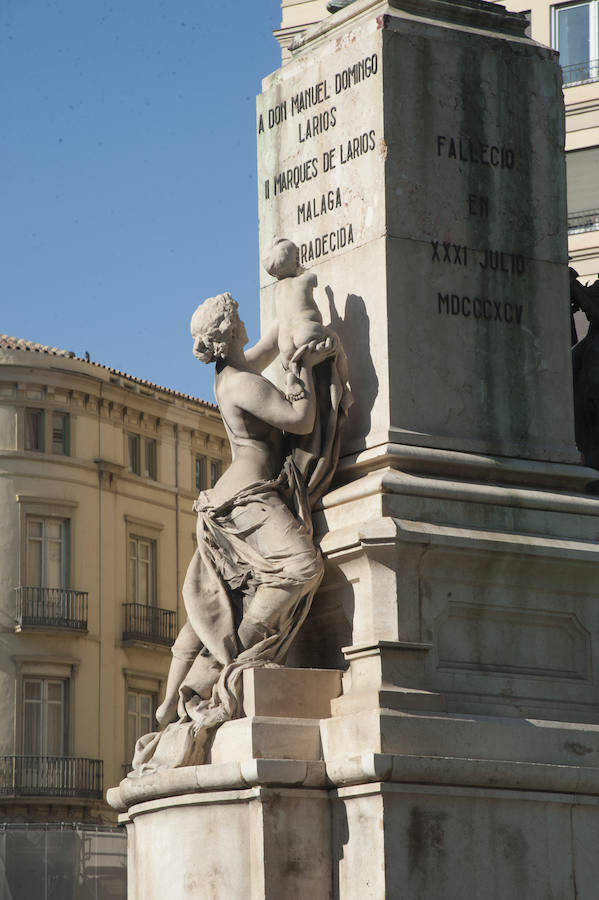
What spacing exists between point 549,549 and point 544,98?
2.49 metres

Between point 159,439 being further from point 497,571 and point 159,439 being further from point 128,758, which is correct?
point 497,571

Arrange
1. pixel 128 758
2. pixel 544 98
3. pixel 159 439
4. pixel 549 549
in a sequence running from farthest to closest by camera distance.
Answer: pixel 159 439 → pixel 128 758 → pixel 544 98 → pixel 549 549

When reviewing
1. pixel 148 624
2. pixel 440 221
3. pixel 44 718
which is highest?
pixel 148 624

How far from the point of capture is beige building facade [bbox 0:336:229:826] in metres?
38.0

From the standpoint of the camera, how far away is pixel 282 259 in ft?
37.2

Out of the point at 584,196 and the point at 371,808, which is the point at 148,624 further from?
the point at 371,808

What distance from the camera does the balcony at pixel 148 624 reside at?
39719 mm

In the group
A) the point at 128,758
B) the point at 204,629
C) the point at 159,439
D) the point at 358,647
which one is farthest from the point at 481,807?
the point at 159,439

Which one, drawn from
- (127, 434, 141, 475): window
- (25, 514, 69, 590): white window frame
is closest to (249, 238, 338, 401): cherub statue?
(25, 514, 69, 590): white window frame

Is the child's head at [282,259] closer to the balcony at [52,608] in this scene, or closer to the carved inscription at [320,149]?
the carved inscription at [320,149]

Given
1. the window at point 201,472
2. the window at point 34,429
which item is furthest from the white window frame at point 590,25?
the window at point 201,472

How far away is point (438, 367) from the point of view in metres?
11.0

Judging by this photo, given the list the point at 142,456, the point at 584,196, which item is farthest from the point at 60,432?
the point at 584,196

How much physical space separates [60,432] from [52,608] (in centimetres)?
361
